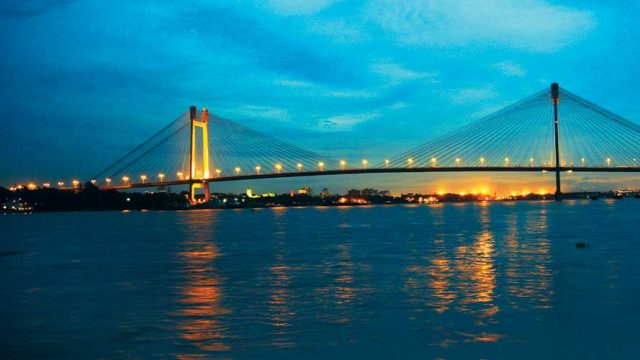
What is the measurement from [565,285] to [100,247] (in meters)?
18.9

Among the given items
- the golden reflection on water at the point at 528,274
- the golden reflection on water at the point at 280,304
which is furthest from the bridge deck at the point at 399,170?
the golden reflection on water at the point at 280,304

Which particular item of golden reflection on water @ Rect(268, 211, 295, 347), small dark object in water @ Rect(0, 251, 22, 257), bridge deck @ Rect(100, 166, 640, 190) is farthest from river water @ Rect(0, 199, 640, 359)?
bridge deck @ Rect(100, 166, 640, 190)

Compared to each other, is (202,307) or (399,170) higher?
(399,170)

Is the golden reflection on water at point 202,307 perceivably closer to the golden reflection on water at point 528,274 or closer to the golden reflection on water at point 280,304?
the golden reflection on water at point 280,304

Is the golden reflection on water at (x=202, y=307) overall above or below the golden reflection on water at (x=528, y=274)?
above

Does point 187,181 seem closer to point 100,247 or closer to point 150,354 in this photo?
point 100,247

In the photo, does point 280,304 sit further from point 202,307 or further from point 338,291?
point 338,291

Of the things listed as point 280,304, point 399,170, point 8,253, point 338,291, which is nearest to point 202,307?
point 280,304

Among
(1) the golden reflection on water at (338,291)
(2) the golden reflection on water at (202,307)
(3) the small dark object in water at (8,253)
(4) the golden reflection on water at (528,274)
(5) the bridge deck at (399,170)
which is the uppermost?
(5) the bridge deck at (399,170)

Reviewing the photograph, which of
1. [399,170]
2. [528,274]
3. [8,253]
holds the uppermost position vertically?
[399,170]

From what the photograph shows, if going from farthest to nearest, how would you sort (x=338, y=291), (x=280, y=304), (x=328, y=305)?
(x=338, y=291), (x=280, y=304), (x=328, y=305)

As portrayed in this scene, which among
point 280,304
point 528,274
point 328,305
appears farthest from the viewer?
point 528,274

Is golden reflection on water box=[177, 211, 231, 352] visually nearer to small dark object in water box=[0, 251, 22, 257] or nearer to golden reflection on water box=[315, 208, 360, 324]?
golden reflection on water box=[315, 208, 360, 324]

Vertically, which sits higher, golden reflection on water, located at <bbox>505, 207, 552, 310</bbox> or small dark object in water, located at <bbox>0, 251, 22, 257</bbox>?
small dark object in water, located at <bbox>0, 251, 22, 257</bbox>
